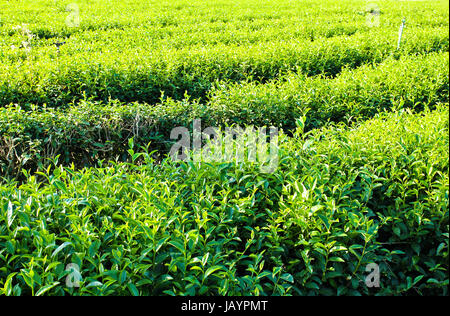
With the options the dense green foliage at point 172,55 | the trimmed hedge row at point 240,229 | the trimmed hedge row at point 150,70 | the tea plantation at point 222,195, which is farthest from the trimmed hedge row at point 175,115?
the trimmed hedge row at point 240,229

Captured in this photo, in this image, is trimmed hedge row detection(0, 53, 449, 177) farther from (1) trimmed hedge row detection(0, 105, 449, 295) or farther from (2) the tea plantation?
(1) trimmed hedge row detection(0, 105, 449, 295)

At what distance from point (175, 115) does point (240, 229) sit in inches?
89.5

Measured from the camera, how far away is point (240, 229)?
8.16 feet

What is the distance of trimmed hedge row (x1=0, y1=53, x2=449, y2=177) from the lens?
418 cm

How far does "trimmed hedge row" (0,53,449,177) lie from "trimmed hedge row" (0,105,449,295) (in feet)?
4.21

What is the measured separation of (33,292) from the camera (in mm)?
1822

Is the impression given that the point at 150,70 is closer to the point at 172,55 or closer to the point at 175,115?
the point at 172,55

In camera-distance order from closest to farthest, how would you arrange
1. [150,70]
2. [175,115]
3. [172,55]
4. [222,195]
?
[222,195], [175,115], [150,70], [172,55]

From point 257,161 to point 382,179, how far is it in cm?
85

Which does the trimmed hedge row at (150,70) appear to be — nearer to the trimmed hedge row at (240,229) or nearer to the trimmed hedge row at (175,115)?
the trimmed hedge row at (175,115)

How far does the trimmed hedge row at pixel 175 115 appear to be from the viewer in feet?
13.7

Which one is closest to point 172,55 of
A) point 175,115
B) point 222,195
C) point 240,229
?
point 175,115

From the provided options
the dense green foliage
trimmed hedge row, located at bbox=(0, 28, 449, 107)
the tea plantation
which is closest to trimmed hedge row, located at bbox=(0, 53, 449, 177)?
the tea plantation
